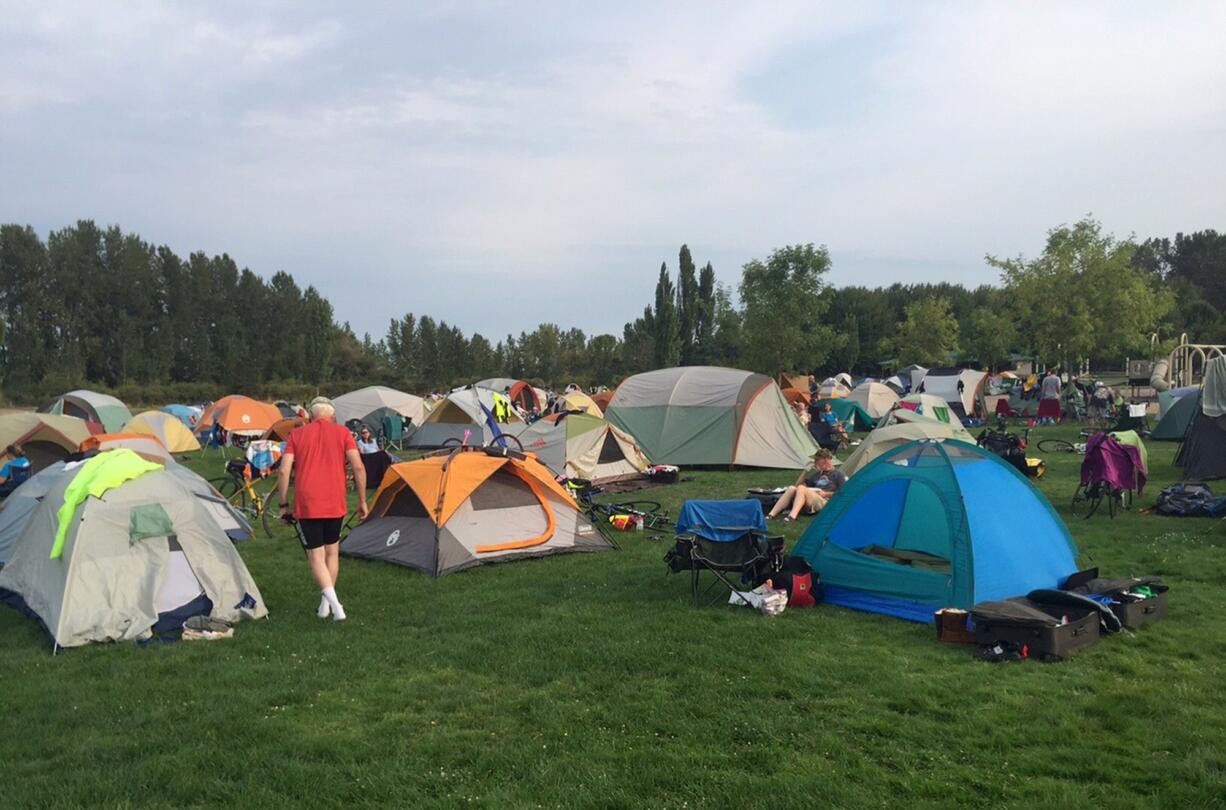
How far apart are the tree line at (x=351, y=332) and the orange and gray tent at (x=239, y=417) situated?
2417cm

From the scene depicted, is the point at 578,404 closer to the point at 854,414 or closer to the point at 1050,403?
the point at 854,414

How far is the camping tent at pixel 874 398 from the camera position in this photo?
81.3 ft

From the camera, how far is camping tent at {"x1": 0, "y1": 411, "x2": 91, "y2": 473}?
51.4 ft

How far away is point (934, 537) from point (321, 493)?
5.05 meters

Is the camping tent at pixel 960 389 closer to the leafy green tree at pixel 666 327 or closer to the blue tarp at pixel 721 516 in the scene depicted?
the blue tarp at pixel 721 516

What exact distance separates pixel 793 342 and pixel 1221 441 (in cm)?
2721

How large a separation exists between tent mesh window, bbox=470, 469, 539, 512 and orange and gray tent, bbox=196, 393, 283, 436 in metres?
16.1

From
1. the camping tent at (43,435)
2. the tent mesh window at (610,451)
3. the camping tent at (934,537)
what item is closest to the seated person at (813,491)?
the camping tent at (934,537)

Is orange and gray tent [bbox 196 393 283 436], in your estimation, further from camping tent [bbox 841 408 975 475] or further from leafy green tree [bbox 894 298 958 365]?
leafy green tree [bbox 894 298 958 365]

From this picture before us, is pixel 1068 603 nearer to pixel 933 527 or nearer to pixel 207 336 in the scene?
pixel 933 527

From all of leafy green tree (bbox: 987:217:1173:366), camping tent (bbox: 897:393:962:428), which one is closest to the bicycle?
camping tent (bbox: 897:393:962:428)

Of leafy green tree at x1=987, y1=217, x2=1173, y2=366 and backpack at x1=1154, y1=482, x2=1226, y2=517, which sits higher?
leafy green tree at x1=987, y1=217, x2=1173, y2=366

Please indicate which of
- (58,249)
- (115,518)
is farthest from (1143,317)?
(58,249)

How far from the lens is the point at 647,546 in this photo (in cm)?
946
